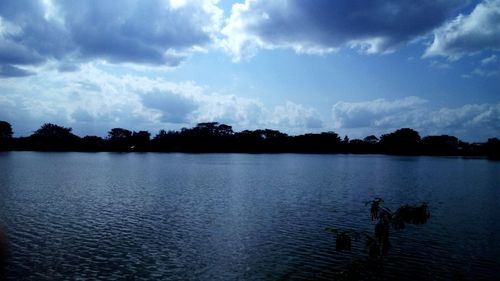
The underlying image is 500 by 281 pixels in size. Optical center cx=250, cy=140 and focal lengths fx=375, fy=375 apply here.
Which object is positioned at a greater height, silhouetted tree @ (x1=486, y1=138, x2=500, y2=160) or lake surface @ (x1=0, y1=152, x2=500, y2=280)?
silhouetted tree @ (x1=486, y1=138, x2=500, y2=160)

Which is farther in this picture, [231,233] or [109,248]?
[231,233]

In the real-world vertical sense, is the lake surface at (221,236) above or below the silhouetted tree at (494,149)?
below

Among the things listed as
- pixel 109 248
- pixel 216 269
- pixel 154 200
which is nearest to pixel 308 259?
pixel 216 269

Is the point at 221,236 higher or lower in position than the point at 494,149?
lower

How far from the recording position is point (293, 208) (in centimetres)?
3831

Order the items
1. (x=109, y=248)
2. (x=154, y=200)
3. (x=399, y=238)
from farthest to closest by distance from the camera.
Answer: (x=154, y=200)
(x=399, y=238)
(x=109, y=248)

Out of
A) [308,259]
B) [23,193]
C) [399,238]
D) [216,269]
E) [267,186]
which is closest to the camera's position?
[216,269]

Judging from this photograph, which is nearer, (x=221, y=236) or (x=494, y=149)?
(x=221, y=236)

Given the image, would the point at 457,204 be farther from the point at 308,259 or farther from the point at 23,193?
the point at 23,193

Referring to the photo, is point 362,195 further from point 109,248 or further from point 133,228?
point 109,248

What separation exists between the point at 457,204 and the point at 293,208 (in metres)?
19.5

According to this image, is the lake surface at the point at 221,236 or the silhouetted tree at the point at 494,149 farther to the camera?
the silhouetted tree at the point at 494,149

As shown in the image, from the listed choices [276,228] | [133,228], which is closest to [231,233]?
[276,228]

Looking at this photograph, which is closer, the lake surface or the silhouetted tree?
the lake surface
